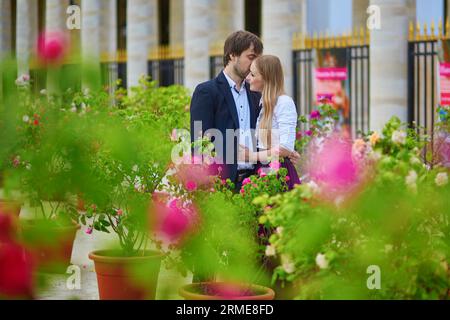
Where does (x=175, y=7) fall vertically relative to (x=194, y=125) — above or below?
above

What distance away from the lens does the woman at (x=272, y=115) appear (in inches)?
239

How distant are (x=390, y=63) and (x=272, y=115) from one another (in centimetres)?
905

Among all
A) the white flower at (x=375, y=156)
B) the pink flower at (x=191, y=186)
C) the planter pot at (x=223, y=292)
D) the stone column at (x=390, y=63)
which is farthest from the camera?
the stone column at (x=390, y=63)

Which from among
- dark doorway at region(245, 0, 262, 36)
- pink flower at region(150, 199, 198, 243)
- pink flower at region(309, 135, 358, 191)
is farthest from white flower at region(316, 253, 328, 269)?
dark doorway at region(245, 0, 262, 36)

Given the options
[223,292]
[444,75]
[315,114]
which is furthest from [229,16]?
[223,292]

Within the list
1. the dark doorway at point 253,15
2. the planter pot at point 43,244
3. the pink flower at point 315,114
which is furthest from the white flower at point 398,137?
the dark doorway at point 253,15

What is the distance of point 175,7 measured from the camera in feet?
102

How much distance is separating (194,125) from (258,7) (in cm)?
2913

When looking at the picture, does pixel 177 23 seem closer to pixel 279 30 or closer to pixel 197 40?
pixel 197 40

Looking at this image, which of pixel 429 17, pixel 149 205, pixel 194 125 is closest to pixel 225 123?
pixel 194 125

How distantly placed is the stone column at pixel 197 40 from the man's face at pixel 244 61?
1466cm

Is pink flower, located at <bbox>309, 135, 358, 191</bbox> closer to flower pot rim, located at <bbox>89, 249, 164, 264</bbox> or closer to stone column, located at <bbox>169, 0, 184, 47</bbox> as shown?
flower pot rim, located at <bbox>89, 249, 164, 264</bbox>

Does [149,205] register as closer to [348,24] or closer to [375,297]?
[375,297]

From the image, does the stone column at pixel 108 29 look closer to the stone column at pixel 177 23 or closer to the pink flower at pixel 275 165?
the stone column at pixel 177 23
